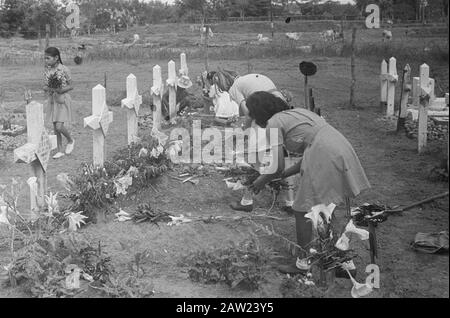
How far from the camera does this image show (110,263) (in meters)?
4.19

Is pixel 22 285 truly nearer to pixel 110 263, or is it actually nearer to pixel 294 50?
pixel 110 263

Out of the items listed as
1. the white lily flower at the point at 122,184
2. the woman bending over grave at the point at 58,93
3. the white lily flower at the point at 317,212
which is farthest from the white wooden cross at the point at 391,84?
the white lily flower at the point at 317,212

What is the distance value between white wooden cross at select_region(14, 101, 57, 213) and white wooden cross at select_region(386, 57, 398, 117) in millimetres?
6804

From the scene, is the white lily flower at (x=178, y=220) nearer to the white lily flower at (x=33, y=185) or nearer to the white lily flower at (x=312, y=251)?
the white lily flower at (x=33, y=185)

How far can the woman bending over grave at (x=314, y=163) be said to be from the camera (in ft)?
13.1

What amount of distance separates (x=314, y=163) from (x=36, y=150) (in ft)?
7.65

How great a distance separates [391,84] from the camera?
34.2 ft

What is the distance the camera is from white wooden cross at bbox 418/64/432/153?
731 centimetres

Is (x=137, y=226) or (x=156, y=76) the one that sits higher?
(x=156, y=76)

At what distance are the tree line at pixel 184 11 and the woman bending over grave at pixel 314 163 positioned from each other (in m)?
1.40

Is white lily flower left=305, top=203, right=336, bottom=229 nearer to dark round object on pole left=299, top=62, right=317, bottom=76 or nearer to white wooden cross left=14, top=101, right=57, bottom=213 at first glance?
white wooden cross left=14, top=101, right=57, bottom=213

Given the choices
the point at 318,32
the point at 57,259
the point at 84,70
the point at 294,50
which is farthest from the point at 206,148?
the point at 318,32

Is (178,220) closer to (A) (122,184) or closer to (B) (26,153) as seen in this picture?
(A) (122,184)

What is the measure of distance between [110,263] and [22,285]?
0.59 metres
